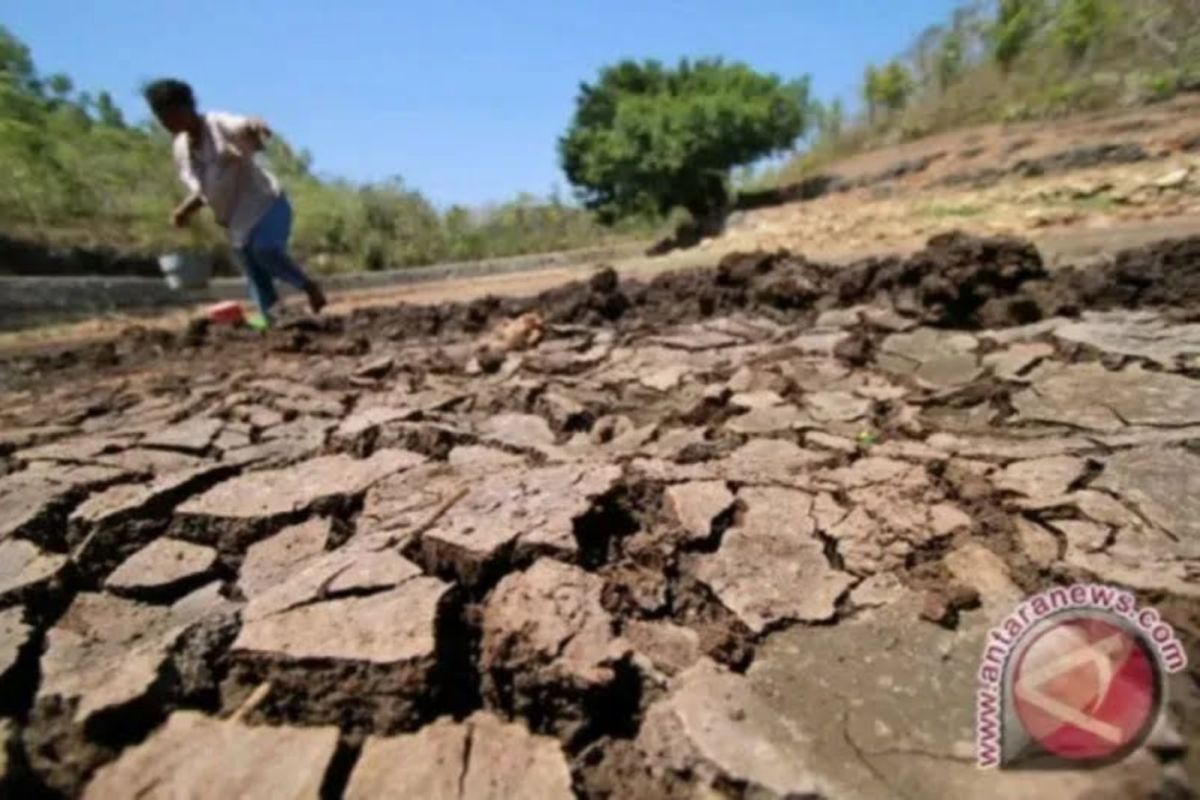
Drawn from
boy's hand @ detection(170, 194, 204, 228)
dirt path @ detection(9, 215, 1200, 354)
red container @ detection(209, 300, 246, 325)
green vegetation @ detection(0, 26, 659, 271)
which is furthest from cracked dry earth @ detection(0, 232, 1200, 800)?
green vegetation @ detection(0, 26, 659, 271)

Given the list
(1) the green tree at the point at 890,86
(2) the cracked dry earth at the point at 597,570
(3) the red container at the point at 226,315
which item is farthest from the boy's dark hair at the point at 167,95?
(1) the green tree at the point at 890,86

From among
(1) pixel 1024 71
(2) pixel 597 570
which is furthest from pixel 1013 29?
(2) pixel 597 570

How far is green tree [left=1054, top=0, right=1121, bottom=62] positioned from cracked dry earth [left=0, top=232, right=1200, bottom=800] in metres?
11.8

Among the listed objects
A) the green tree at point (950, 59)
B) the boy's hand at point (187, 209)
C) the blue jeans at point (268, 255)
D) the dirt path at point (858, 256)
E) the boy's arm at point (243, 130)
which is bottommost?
the dirt path at point (858, 256)

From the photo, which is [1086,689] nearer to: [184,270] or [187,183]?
[187,183]

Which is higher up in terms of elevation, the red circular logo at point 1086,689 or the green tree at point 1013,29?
the green tree at point 1013,29

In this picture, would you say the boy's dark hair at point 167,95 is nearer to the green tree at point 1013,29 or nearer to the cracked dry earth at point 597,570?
the cracked dry earth at point 597,570

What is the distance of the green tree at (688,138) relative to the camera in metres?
14.5

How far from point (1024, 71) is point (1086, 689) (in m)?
15.2

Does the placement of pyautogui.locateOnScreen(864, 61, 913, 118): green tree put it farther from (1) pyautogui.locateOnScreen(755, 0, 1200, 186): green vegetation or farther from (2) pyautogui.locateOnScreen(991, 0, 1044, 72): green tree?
(2) pyautogui.locateOnScreen(991, 0, 1044, 72): green tree

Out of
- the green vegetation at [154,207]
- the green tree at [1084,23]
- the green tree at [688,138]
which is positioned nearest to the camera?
the green vegetation at [154,207]

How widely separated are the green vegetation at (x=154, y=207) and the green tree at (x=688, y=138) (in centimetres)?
147

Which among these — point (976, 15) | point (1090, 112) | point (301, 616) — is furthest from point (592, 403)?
point (976, 15)

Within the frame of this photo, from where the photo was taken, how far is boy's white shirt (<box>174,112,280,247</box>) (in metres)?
4.25
